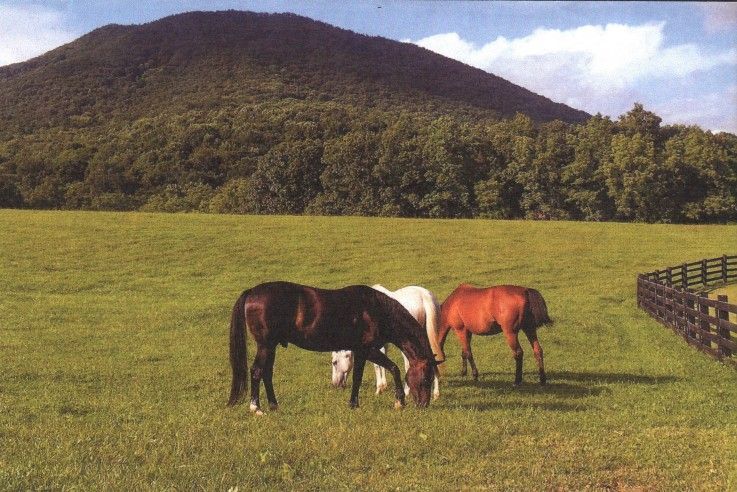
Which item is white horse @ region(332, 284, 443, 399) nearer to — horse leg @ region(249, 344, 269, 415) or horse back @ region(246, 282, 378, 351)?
horse back @ region(246, 282, 378, 351)

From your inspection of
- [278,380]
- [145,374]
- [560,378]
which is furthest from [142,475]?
[560,378]

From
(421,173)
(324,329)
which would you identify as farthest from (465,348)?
(421,173)

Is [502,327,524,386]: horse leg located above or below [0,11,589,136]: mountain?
below

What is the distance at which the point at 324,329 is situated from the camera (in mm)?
7867

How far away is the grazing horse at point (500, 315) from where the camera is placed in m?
10.3

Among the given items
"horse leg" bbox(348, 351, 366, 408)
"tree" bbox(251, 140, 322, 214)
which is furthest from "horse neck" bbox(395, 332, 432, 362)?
"tree" bbox(251, 140, 322, 214)

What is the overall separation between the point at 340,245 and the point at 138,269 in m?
11.3

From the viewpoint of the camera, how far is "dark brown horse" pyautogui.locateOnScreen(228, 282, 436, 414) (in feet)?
25.7

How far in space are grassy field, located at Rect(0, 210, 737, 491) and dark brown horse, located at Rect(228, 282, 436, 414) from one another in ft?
1.47

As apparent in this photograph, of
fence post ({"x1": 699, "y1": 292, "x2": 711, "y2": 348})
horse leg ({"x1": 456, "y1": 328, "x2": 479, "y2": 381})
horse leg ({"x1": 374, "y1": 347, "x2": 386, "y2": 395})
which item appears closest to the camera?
horse leg ({"x1": 374, "y1": 347, "x2": 386, "y2": 395})

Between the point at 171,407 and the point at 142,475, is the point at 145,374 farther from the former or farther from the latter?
the point at 142,475

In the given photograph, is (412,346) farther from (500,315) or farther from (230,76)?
(230,76)

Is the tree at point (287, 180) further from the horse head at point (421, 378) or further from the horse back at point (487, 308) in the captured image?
the horse head at point (421, 378)

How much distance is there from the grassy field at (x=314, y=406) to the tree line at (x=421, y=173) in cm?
3152
